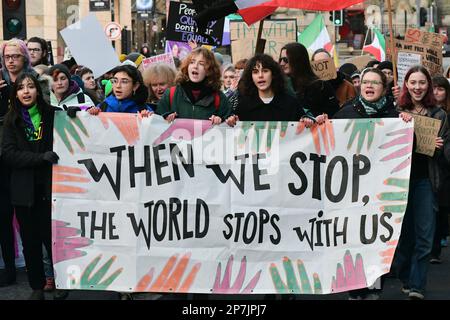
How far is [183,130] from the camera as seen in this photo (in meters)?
6.83

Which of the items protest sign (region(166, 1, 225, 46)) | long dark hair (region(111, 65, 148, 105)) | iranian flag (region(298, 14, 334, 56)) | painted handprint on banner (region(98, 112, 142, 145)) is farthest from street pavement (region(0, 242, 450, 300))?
iranian flag (region(298, 14, 334, 56))

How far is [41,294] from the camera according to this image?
710cm

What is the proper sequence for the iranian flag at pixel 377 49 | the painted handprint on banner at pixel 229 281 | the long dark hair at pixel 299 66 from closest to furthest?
the painted handprint on banner at pixel 229 281, the long dark hair at pixel 299 66, the iranian flag at pixel 377 49

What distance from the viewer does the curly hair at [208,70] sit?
22.8 ft

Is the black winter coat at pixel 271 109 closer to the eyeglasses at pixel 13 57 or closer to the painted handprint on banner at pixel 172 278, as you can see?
the painted handprint on banner at pixel 172 278

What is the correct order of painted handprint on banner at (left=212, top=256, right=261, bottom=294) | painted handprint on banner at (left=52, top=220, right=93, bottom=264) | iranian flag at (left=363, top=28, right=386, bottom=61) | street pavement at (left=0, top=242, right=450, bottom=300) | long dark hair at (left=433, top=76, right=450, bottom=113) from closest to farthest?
1. painted handprint on banner at (left=212, top=256, right=261, bottom=294)
2. painted handprint on banner at (left=52, top=220, right=93, bottom=264)
3. street pavement at (left=0, top=242, right=450, bottom=300)
4. long dark hair at (left=433, top=76, right=450, bottom=113)
5. iranian flag at (left=363, top=28, right=386, bottom=61)

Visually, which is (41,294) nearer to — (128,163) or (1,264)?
(128,163)

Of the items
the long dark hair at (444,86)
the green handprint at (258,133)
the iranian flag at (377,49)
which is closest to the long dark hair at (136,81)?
the green handprint at (258,133)

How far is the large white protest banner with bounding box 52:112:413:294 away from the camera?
6.74m

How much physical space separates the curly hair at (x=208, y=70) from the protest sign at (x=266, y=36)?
5244 millimetres

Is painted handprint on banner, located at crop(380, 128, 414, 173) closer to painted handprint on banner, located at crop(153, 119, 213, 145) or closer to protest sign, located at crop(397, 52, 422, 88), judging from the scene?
painted handprint on banner, located at crop(153, 119, 213, 145)

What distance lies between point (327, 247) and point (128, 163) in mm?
1484

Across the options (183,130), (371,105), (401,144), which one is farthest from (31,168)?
(401,144)
